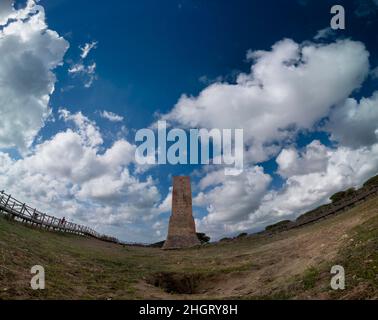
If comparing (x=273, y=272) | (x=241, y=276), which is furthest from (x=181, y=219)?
(x=273, y=272)

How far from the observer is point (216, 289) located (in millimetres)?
14781

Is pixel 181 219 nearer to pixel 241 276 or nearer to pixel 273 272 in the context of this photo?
pixel 241 276

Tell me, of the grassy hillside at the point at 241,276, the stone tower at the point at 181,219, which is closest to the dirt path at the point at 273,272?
the grassy hillside at the point at 241,276

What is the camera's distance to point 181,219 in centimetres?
5044

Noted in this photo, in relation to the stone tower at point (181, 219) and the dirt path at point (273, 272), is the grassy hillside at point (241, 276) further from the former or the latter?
the stone tower at point (181, 219)

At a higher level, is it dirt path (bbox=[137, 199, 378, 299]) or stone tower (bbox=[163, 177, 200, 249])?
stone tower (bbox=[163, 177, 200, 249])

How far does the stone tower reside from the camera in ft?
158

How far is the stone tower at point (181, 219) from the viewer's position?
48.2 metres

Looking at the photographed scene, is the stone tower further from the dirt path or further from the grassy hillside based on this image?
the dirt path

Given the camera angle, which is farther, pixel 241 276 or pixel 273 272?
pixel 241 276

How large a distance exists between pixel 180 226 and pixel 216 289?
35.5m

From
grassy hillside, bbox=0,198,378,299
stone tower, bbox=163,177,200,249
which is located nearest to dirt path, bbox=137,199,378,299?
grassy hillside, bbox=0,198,378,299

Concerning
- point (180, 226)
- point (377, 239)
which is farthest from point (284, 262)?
point (180, 226)

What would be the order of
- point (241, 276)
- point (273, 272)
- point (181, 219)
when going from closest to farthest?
point (273, 272), point (241, 276), point (181, 219)
